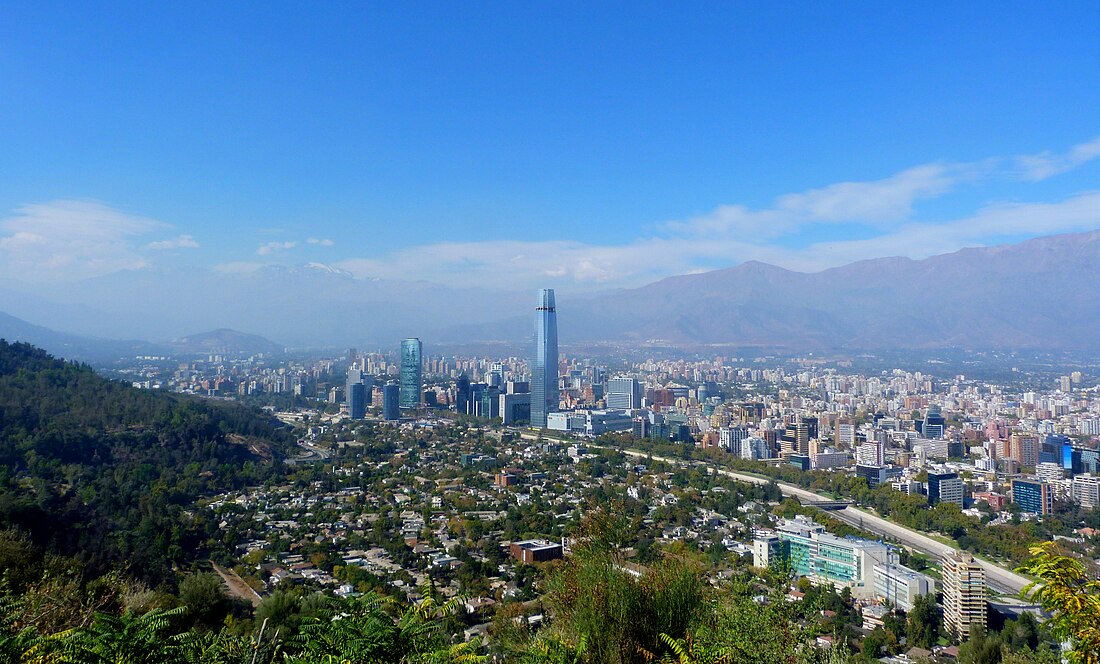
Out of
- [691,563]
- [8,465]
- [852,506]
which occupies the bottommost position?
[852,506]

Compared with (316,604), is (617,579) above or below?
above

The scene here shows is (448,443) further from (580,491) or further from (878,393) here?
(878,393)

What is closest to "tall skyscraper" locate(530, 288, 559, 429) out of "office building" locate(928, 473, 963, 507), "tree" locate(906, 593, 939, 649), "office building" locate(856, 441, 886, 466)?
"office building" locate(856, 441, 886, 466)

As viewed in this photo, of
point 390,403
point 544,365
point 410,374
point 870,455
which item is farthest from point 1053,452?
point 410,374

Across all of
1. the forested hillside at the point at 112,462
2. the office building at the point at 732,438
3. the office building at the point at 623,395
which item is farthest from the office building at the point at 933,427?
the forested hillside at the point at 112,462

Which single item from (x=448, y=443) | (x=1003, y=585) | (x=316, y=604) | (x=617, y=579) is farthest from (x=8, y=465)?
(x=1003, y=585)

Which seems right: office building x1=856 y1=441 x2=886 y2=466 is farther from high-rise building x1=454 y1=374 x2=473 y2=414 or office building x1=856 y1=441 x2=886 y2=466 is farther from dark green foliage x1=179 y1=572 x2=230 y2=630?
dark green foliage x1=179 y1=572 x2=230 y2=630
